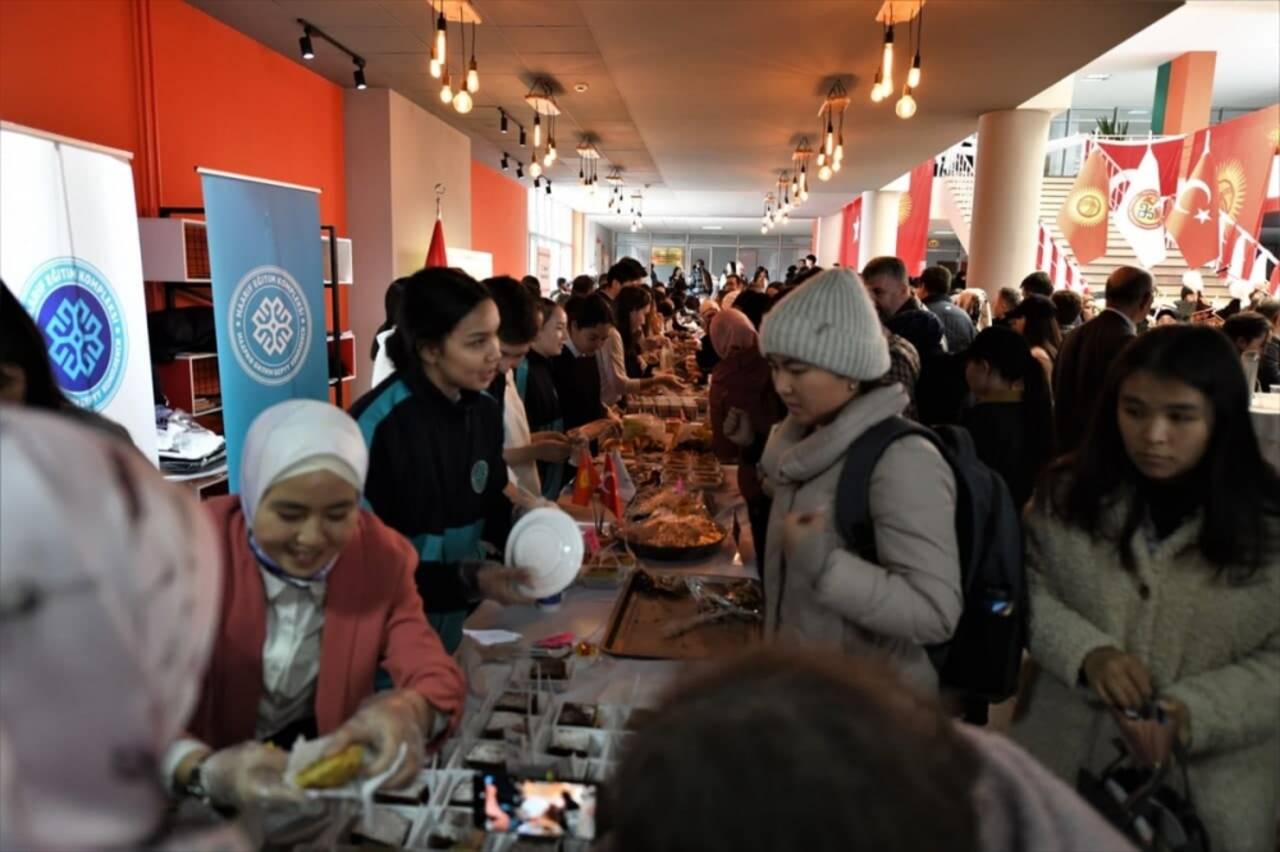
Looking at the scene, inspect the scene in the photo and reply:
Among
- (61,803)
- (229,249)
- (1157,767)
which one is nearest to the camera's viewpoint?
(61,803)

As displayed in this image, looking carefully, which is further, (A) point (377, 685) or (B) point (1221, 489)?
(A) point (377, 685)

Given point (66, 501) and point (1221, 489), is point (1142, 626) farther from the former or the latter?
point (66, 501)

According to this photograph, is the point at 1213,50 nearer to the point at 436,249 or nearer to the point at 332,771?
the point at 436,249

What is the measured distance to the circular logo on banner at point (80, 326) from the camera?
354 centimetres

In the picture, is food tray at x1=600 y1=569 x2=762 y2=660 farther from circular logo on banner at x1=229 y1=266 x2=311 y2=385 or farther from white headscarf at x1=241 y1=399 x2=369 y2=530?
circular logo on banner at x1=229 y1=266 x2=311 y2=385

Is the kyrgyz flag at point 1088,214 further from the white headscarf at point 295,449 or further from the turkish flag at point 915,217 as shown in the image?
the white headscarf at point 295,449

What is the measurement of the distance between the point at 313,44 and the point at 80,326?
369cm

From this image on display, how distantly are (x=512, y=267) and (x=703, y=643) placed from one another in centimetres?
1382

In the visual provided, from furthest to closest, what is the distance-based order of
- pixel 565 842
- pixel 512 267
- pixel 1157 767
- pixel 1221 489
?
pixel 512 267 < pixel 1221 489 < pixel 1157 767 < pixel 565 842

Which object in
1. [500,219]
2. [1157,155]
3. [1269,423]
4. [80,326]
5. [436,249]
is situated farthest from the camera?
[500,219]

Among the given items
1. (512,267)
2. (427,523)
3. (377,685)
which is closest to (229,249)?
(427,523)

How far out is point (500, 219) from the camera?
14016mm

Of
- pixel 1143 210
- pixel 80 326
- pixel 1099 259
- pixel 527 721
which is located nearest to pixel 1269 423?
pixel 527 721

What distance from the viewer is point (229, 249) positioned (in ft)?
16.4
